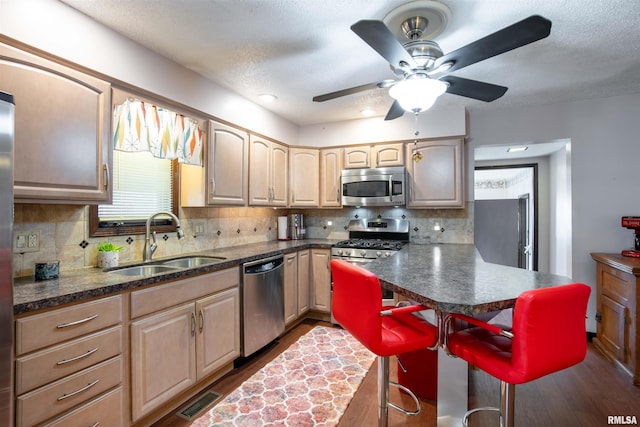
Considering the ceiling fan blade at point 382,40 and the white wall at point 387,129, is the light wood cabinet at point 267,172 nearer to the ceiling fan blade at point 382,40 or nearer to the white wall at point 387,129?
the white wall at point 387,129

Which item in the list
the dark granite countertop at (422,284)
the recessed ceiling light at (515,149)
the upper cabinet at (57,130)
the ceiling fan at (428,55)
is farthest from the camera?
the recessed ceiling light at (515,149)

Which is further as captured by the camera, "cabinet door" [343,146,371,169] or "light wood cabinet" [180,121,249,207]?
"cabinet door" [343,146,371,169]

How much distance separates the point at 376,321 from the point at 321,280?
2.28 meters

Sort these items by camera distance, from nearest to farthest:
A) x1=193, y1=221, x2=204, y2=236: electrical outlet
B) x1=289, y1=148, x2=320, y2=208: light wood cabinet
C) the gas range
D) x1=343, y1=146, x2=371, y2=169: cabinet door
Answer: x1=193, y1=221, x2=204, y2=236: electrical outlet → the gas range → x1=343, y1=146, x2=371, y2=169: cabinet door → x1=289, y1=148, x2=320, y2=208: light wood cabinet

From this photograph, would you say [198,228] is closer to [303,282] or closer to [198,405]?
[303,282]

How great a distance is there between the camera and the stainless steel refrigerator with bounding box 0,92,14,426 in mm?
943

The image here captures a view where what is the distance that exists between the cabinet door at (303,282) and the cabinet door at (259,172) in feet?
2.35

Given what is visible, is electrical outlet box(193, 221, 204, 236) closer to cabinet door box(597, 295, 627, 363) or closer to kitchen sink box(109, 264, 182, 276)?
kitchen sink box(109, 264, 182, 276)

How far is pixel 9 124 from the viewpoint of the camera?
985 millimetres

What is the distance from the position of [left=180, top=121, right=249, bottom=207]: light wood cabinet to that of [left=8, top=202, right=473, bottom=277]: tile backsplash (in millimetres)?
249

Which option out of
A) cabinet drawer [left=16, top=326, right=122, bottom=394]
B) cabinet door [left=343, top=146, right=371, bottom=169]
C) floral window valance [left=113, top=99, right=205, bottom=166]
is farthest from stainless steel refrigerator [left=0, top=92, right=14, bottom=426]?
cabinet door [left=343, top=146, right=371, bottom=169]

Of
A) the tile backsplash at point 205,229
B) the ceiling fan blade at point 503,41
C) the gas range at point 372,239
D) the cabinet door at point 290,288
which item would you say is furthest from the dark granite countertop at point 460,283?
the tile backsplash at point 205,229

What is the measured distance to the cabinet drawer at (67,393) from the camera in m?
1.25

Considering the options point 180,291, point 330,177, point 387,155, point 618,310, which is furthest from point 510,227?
point 180,291
